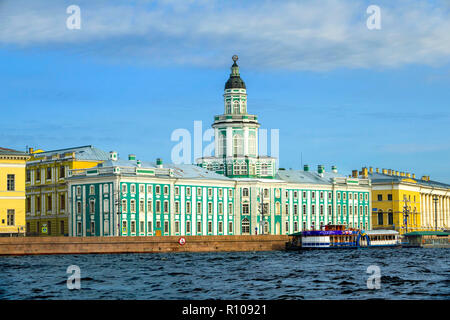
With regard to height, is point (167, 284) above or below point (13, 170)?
below

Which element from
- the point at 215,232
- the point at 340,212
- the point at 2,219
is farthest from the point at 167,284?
the point at 340,212

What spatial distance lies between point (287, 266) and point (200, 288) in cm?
1813

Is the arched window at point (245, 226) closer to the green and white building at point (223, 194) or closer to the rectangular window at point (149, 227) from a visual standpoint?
the green and white building at point (223, 194)

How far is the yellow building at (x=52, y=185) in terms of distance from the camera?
326 feet

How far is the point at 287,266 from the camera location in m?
56.5

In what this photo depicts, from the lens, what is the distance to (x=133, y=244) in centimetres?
8019

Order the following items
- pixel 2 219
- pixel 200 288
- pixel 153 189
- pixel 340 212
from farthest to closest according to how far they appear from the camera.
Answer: pixel 340 212 → pixel 153 189 → pixel 2 219 → pixel 200 288

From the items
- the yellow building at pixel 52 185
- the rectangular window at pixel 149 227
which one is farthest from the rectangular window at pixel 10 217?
the yellow building at pixel 52 185

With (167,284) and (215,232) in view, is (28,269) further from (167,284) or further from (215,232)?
(215,232)

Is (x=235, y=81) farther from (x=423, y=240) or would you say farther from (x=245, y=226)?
(x=423, y=240)

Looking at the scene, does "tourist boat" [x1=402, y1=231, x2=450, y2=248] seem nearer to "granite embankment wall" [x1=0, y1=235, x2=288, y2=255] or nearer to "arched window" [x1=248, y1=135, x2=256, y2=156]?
"arched window" [x1=248, y1=135, x2=256, y2=156]

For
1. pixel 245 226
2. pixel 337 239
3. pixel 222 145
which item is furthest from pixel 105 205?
pixel 337 239

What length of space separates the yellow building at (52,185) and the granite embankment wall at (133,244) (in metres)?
18.5

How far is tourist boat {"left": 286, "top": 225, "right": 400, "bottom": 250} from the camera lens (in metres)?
92.6
